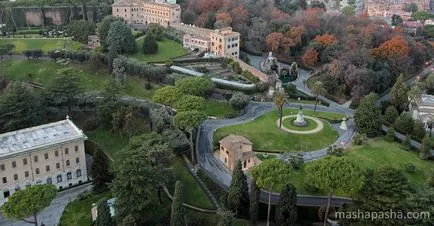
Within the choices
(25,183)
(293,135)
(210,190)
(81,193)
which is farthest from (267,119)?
(25,183)

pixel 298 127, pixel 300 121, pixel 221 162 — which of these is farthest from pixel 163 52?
pixel 221 162

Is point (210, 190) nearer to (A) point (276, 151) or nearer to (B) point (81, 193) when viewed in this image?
(A) point (276, 151)

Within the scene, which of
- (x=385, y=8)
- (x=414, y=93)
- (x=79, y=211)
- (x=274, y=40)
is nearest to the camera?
(x=79, y=211)

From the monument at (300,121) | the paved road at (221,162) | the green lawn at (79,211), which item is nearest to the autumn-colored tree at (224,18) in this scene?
the paved road at (221,162)

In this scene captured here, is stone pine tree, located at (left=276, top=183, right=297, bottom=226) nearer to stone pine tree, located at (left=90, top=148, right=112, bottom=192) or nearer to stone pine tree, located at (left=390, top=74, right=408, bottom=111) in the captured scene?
stone pine tree, located at (left=90, top=148, right=112, bottom=192)

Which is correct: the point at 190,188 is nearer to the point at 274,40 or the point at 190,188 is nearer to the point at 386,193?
the point at 386,193

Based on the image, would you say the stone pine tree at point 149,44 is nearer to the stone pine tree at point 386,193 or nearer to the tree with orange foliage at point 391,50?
the tree with orange foliage at point 391,50

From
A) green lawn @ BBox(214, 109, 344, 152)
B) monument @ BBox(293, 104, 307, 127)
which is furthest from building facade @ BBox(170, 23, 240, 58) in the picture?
monument @ BBox(293, 104, 307, 127)
